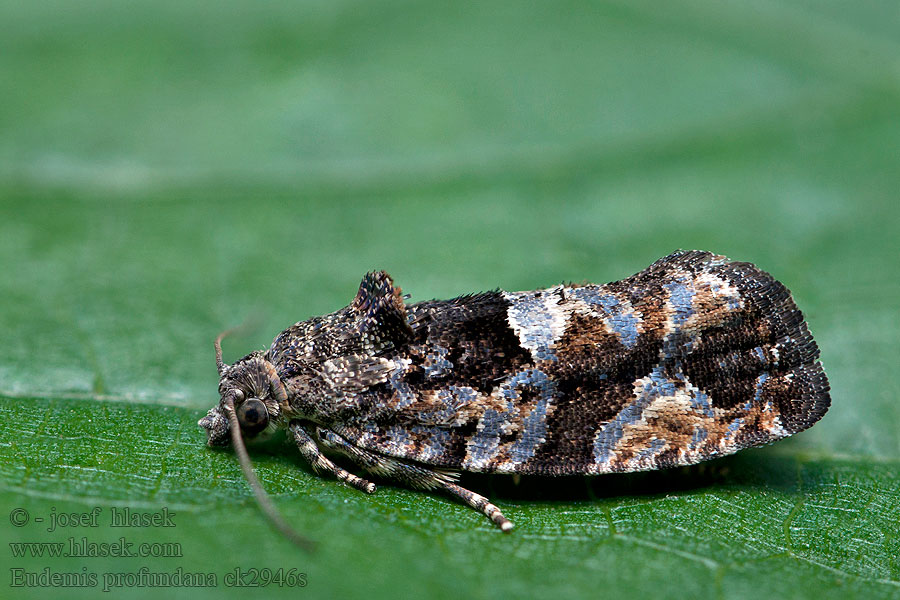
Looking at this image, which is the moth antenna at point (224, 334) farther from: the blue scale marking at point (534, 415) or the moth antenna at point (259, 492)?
the blue scale marking at point (534, 415)

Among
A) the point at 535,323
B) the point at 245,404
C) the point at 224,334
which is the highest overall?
the point at 224,334

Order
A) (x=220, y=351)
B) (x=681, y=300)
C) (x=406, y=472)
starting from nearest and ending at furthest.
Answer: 1. (x=406, y=472)
2. (x=681, y=300)
3. (x=220, y=351)

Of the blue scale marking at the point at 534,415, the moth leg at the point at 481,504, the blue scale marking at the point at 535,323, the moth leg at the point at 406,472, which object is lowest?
the moth leg at the point at 481,504

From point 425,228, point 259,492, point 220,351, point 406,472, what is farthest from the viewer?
point 425,228

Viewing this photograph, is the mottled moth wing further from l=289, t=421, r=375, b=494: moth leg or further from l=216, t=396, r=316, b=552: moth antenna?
l=216, t=396, r=316, b=552: moth antenna

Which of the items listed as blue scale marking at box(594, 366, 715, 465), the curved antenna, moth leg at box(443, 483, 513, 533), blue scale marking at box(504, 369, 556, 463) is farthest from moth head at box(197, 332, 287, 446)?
blue scale marking at box(594, 366, 715, 465)

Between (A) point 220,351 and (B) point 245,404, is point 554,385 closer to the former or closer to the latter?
(B) point 245,404

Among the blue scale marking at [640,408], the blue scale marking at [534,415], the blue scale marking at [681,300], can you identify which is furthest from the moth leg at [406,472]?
the blue scale marking at [681,300]

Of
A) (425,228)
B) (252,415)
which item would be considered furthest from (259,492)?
(425,228)
